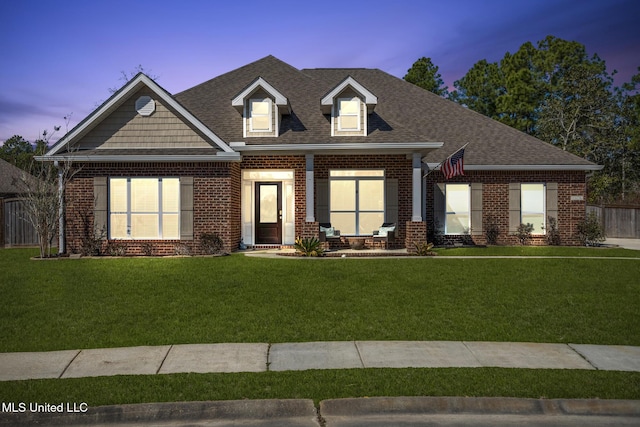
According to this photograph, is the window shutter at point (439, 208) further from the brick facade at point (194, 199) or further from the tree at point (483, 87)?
the tree at point (483, 87)

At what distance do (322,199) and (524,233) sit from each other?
789cm

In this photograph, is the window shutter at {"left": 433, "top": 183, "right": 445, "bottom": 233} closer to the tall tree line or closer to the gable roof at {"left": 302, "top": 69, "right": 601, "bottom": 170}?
the gable roof at {"left": 302, "top": 69, "right": 601, "bottom": 170}

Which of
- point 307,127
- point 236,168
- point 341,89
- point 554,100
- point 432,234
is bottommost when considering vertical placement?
point 432,234

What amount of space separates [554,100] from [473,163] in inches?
870

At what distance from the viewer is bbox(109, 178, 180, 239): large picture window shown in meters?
17.1

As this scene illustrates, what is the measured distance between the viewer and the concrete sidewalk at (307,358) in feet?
20.5

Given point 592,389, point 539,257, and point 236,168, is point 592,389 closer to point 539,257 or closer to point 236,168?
point 539,257

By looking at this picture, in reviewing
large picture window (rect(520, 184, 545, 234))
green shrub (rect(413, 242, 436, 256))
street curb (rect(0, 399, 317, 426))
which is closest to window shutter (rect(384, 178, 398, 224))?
green shrub (rect(413, 242, 436, 256))

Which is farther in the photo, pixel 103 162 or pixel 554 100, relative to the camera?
pixel 554 100

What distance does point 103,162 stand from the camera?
1702 centimetres

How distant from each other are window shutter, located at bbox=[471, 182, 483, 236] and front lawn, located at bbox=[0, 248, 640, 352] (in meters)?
5.45

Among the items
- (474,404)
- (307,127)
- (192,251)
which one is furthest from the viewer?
(307,127)

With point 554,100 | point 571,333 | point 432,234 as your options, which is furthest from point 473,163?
point 554,100

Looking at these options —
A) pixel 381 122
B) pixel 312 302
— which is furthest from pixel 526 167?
pixel 312 302
